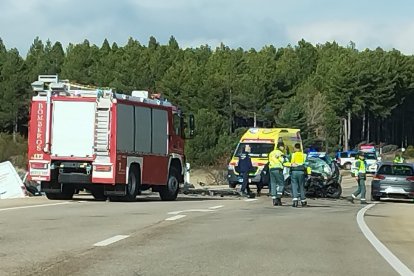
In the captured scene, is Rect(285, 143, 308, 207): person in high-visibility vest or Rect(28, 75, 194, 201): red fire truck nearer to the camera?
Rect(285, 143, 308, 207): person in high-visibility vest

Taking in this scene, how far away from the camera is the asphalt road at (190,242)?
9.87 metres

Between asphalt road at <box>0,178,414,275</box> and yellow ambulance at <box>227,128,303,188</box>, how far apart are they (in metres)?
12.0

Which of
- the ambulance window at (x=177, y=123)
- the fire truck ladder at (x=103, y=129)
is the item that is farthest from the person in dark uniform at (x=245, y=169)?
the fire truck ladder at (x=103, y=129)

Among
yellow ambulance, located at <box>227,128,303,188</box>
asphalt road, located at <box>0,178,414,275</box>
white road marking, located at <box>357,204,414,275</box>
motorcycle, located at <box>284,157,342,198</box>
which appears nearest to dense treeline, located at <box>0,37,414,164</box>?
yellow ambulance, located at <box>227,128,303,188</box>

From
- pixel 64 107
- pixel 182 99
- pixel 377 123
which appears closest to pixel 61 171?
pixel 64 107

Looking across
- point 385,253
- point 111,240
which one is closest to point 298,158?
point 385,253

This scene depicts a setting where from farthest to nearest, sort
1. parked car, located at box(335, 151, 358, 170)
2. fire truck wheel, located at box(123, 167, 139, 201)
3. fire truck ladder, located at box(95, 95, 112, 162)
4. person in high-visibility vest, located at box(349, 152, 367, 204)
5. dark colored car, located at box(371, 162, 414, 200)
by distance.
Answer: parked car, located at box(335, 151, 358, 170) < dark colored car, located at box(371, 162, 414, 200) < person in high-visibility vest, located at box(349, 152, 367, 204) < fire truck wheel, located at box(123, 167, 139, 201) < fire truck ladder, located at box(95, 95, 112, 162)

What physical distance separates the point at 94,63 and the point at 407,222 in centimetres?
8444

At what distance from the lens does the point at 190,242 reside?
40.9 ft

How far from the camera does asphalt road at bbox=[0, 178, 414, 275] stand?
32.4 feet

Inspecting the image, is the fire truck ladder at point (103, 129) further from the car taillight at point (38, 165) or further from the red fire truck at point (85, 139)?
the car taillight at point (38, 165)

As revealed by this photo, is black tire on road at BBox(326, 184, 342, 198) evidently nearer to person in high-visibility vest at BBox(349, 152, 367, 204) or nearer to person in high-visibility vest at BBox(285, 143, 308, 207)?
person in high-visibility vest at BBox(349, 152, 367, 204)

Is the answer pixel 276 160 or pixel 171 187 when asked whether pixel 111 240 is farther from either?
pixel 171 187

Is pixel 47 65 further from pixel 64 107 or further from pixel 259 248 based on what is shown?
pixel 259 248
